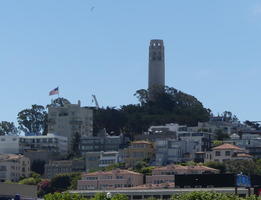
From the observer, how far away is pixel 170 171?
18162cm

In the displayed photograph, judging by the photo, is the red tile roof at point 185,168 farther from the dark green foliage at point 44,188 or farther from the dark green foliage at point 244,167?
the dark green foliage at point 44,188

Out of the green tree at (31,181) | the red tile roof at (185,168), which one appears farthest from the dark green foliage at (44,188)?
the red tile roof at (185,168)

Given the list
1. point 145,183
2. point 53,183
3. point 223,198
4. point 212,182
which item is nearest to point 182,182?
point 212,182

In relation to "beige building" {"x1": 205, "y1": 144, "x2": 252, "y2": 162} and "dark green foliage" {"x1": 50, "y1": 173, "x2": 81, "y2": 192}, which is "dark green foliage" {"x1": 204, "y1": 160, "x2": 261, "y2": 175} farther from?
"dark green foliage" {"x1": 50, "y1": 173, "x2": 81, "y2": 192}

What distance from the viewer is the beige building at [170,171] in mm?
176113

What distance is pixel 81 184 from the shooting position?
182 metres

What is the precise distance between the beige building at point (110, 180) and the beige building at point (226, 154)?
16.9 meters

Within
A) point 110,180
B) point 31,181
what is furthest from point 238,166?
point 31,181

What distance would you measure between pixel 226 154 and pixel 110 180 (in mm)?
23862

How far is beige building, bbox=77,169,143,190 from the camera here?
17875 cm

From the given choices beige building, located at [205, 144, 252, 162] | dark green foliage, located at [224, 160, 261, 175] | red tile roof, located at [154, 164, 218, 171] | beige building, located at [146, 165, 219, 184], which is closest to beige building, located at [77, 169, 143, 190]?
beige building, located at [146, 165, 219, 184]

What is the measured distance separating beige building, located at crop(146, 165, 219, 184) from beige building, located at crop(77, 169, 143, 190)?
2498 millimetres

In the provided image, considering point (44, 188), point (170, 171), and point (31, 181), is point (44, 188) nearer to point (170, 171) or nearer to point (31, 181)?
point (31, 181)

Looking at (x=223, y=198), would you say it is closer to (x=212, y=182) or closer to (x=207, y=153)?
(x=212, y=182)
